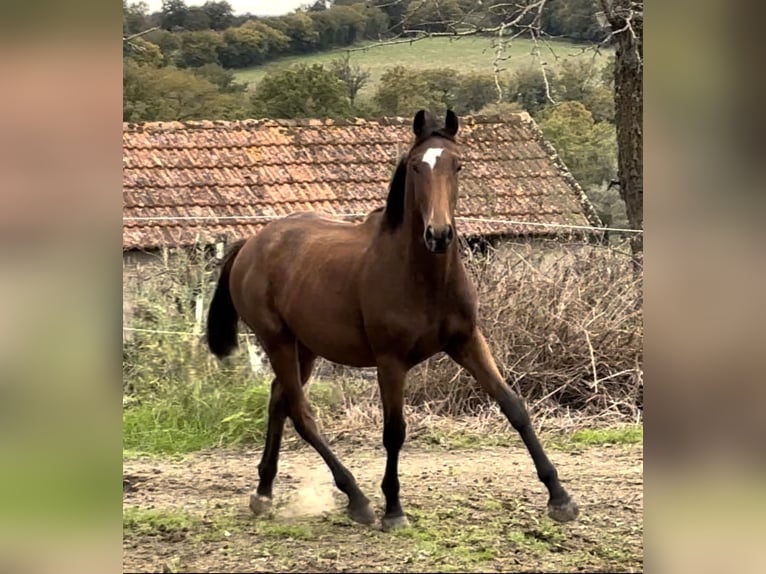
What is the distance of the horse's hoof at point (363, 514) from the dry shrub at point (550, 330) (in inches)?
55.7

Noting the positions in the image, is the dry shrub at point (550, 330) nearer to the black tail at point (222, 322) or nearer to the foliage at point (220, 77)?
the black tail at point (222, 322)

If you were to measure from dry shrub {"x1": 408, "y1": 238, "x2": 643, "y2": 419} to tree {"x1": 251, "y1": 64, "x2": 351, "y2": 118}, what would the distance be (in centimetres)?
116

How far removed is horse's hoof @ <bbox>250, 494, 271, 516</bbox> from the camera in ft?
11.4

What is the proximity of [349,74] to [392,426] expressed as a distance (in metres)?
1.56

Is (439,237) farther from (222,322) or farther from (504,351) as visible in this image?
(504,351)

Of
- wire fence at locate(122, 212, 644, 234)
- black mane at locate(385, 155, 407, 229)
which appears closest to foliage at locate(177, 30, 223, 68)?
wire fence at locate(122, 212, 644, 234)

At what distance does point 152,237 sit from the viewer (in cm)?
419

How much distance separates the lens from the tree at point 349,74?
12.4ft

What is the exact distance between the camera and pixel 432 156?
286 centimetres

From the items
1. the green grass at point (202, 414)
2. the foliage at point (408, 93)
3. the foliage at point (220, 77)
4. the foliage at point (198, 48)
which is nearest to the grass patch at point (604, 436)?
the green grass at point (202, 414)
